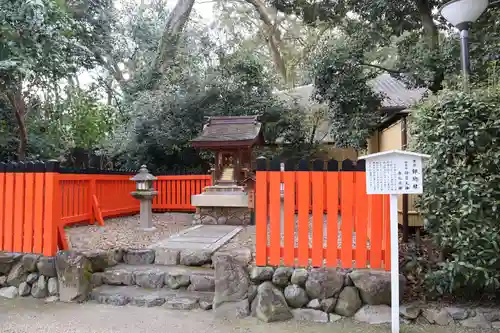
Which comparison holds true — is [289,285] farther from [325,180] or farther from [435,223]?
[435,223]

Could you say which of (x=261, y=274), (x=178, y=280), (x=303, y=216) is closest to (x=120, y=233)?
(x=178, y=280)

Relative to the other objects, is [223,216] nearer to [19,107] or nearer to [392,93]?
[19,107]

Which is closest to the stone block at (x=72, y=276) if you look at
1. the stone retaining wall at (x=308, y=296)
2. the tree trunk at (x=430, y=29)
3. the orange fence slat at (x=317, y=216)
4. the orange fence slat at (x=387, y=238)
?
the stone retaining wall at (x=308, y=296)

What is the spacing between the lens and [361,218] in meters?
3.67

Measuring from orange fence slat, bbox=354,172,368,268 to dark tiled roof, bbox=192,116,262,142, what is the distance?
15.0 ft

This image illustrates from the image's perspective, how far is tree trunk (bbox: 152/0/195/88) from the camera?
1267 cm

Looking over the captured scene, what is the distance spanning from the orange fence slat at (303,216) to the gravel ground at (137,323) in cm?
66

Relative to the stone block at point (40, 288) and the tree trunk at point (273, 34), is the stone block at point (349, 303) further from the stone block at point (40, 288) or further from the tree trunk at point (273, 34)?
the tree trunk at point (273, 34)

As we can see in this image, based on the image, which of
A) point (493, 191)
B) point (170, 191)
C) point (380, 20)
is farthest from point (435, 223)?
point (170, 191)

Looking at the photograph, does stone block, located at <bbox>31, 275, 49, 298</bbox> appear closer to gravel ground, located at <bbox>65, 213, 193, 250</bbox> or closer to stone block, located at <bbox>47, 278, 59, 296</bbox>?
stone block, located at <bbox>47, 278, 59, 296</bbox>

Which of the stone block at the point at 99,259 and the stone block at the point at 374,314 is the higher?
the stone block at the point at 99,259

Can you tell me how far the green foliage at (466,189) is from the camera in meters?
3.26

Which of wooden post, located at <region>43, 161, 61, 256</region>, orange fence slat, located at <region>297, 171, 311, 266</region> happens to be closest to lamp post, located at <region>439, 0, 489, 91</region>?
orange fence slat, located at <region>297, 171, 311, 266</region>

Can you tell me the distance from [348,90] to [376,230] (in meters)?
5.11
